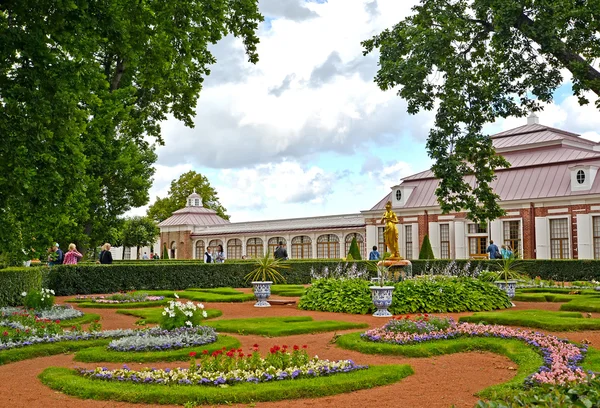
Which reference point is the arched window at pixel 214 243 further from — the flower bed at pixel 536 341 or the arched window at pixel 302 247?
the flower bed at pixel 536 341

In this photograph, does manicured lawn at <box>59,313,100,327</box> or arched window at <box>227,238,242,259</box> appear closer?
manicured lawn at <box>59,313,100,327</box>

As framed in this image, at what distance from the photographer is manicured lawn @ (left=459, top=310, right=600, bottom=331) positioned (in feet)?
37.2

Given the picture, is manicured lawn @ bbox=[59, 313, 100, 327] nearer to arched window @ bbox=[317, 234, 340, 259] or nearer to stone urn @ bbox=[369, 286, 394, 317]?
stone urn @ bbox=[369, 286, 394, 317]

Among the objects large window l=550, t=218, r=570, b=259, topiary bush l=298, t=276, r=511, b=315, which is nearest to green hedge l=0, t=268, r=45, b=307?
topiary bush l=298, t=276, r=511, b=315

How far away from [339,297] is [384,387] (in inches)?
321

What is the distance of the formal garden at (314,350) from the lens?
21.8ft

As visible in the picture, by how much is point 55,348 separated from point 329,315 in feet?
21.4

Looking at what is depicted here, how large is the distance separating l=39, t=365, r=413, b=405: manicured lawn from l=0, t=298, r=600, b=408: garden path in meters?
0.11

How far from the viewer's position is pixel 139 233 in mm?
52438

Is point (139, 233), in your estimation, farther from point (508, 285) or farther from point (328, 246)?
point (508, 285)

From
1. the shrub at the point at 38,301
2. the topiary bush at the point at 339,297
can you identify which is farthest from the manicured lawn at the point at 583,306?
the shrub at the point at 38,301

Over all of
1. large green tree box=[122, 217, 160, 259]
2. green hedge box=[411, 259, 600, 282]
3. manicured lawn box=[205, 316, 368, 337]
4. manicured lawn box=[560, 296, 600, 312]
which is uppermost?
large green tree box=[122, 217, 160, 259]

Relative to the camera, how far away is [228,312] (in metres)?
15.5

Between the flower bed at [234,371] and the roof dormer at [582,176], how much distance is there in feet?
90.6
